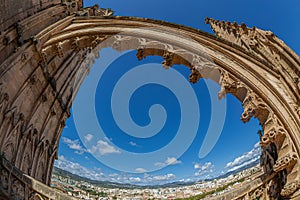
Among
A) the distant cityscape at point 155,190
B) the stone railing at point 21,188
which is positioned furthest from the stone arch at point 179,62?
the stone railing at point 21,188

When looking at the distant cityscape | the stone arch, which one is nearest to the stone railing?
the distant cityscape

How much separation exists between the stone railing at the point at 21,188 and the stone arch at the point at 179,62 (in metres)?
2.05

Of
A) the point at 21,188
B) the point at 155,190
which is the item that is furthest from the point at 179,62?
the point at 155,190

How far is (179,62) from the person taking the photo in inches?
358

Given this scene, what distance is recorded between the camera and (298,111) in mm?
6387

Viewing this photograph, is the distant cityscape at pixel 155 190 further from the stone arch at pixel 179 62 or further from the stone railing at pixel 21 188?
the stone arch at pixel 179 62

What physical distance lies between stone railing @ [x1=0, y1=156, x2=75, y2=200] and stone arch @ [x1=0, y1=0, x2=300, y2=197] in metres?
2.05

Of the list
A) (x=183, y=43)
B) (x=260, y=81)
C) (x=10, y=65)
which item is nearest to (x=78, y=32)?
(x=10, y=65)

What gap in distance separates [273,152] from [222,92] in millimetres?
2176

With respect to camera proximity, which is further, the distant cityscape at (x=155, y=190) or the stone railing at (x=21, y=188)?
the distant cityscape at (x=155, y=190)

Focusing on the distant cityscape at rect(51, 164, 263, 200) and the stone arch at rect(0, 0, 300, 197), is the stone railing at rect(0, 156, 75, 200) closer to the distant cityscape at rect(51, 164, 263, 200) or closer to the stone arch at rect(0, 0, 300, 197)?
the distant cityscape at rect(51, 164, 263, 200)

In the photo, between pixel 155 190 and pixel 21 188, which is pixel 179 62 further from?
pixel 155 190

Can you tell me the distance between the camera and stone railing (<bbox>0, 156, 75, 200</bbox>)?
689cm

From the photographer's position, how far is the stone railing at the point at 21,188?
689cm
